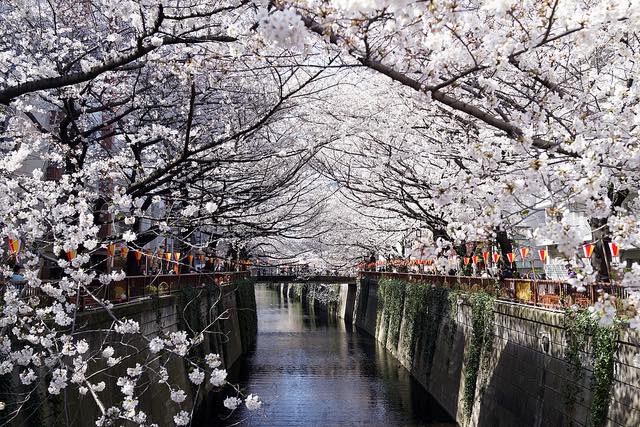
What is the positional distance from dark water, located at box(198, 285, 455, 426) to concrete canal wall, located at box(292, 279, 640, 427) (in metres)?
0.95

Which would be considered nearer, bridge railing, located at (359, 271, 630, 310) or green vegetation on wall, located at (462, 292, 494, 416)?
bridge railing, located at (359, 271, 630, 310)

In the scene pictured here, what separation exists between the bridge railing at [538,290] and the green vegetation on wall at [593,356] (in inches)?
15.1

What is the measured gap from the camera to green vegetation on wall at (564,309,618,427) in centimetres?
1020

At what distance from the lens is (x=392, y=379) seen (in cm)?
2573

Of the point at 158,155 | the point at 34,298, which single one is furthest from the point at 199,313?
the point at 34,298

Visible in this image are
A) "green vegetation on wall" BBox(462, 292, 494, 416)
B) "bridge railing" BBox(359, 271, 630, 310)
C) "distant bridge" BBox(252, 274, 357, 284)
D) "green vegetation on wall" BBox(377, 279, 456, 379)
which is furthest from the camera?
"distant bridge" BBox(252, 274, 357, 284)

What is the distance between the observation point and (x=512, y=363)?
15.2 meters

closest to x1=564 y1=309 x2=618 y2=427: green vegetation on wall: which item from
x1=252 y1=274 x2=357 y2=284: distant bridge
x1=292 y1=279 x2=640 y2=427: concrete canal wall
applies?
x1=292 y1=279 x2=640 y2=427: concrete canal wall

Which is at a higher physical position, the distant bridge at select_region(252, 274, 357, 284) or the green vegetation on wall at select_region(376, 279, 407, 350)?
the distant bridge at select_region(252, 274, 357, 284)

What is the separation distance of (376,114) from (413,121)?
3.92 ft

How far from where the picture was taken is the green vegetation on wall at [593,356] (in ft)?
33.4

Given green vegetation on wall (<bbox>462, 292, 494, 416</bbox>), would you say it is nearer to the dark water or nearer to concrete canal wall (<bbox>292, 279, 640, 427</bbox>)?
concrete canal wall (<bbox>292, 279, 640, 427</bbox>)

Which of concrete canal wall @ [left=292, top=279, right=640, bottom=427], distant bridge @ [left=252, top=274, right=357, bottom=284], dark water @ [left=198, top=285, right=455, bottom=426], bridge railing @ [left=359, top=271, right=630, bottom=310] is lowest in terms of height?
dark water @ [left=198, top=285, right=455, bottom=426]

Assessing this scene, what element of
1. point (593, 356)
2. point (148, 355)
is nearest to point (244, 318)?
point (148, 355)
